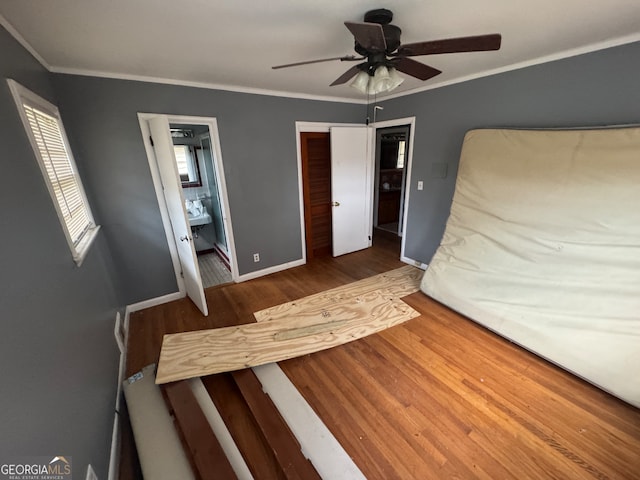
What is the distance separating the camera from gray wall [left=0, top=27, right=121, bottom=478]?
0.83 meters

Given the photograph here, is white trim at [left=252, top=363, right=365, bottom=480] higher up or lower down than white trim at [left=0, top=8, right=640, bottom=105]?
lower down

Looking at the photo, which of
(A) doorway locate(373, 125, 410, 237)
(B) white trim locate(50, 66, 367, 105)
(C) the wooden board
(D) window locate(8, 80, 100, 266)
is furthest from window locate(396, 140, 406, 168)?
(D) window locate(8, 80, 100, 266)

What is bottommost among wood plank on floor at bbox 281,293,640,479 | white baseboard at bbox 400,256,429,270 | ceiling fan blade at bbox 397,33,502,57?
wood plank on floor at bbox 281,293,640,479

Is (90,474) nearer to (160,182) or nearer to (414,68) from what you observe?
(160,182)

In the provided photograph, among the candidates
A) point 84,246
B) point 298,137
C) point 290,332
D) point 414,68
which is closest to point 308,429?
point 290,332

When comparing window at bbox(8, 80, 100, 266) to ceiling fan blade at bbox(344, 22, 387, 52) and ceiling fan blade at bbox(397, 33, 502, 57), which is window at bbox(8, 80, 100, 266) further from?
ceiling fan blade at bbox(397, 33, 502, 57)

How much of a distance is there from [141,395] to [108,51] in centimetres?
248

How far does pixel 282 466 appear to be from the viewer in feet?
4.33

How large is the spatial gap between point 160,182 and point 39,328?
6.26ft

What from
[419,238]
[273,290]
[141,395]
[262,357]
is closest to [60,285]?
[141,395]

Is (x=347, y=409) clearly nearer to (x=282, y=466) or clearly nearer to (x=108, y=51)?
(x=282, y=466)

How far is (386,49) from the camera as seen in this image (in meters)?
1.47

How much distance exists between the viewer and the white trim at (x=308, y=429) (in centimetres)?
134

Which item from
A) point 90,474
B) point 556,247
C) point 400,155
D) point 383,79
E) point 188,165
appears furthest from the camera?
point 400,155
